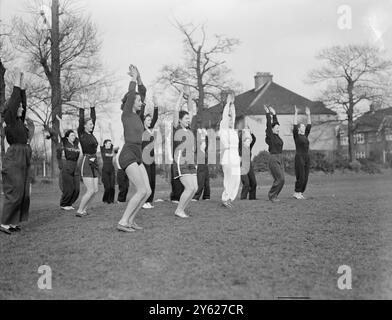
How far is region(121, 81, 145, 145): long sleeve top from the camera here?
9.48 m

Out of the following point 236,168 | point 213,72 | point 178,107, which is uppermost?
point 213,72

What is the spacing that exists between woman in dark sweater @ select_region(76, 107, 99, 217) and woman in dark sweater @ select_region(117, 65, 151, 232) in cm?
301

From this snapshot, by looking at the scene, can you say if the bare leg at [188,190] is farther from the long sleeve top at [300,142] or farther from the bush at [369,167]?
the bush at [369,167]

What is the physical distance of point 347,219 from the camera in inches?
436

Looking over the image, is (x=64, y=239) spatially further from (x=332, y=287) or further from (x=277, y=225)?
(x=332, y=287)

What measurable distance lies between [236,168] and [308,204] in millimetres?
1905

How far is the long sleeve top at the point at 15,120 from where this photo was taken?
10.1 metres

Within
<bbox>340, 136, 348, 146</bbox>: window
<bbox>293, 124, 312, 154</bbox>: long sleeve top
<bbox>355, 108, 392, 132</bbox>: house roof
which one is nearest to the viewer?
<bbox>293, 124, 312, 154</bbox>: long sleeve top

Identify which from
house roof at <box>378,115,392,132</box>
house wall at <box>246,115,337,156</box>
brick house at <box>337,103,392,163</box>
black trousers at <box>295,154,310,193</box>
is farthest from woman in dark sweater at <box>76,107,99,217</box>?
house roof at <box>378,115,392,132</box>

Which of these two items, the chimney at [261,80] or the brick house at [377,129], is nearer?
the brick house at [377,129]

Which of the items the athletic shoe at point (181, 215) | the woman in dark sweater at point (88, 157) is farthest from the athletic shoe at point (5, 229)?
the athletic shoe at point (181, 215)

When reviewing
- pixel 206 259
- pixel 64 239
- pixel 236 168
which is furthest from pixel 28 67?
pixel 206 259

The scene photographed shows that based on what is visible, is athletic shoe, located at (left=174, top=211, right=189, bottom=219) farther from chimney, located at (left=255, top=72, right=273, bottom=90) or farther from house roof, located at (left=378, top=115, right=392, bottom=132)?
chimney, located at (left=255, top=72, right=273, bottom=90)

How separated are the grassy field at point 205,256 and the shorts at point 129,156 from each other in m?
1.13
